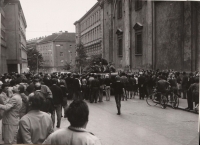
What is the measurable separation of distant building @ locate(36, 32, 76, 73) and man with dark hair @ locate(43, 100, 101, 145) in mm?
4764

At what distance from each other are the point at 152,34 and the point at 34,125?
727 inches

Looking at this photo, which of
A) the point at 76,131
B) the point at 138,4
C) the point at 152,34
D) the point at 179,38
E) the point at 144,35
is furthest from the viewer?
the point at 138,4

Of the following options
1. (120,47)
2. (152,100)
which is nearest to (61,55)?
(152,100)

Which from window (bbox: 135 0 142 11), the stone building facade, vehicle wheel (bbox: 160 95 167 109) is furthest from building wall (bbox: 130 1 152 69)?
A: vehicle wheel (bbox: 160 95 167 109)

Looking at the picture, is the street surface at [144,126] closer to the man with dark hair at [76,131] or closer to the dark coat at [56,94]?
the dark coat at [56,94]

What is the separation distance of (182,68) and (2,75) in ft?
31.5

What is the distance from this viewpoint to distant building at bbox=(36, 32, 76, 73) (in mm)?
7512

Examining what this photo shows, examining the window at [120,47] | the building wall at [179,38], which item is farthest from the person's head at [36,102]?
the window at [120,47]

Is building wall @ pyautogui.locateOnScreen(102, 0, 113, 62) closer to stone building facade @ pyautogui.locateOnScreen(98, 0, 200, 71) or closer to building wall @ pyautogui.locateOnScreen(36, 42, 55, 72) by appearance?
stone building facade @ pyautogui.locateOnScreen(98, 0, 200, 71)

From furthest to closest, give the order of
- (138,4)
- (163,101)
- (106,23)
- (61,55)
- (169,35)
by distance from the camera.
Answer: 1. (138,4)
2. (169,35)
3. (106,23)
4. (163,101)
5. (61,55)

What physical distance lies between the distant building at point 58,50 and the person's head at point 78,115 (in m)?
4.75

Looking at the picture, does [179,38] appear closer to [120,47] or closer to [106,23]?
[106,23]

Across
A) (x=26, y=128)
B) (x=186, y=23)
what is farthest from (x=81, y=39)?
(x=186, y=23)

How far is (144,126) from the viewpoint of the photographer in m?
8.70
